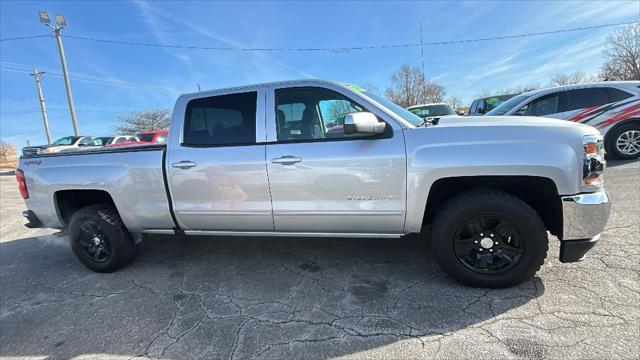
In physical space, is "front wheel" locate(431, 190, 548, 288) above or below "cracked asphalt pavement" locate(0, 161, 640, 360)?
above

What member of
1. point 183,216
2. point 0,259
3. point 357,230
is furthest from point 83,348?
point 0,259

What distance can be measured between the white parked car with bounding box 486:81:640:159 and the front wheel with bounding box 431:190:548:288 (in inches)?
235

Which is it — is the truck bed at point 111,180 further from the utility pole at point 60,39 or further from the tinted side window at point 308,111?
the utility pole at point 60,39

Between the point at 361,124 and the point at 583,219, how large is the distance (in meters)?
1.80

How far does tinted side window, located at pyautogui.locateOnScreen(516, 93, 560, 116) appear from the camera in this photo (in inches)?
285

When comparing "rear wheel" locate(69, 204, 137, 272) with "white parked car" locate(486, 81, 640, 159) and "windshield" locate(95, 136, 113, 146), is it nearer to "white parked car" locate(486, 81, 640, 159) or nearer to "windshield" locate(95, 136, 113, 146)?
A: "white parked car" locate(486, 81, 640, 159)

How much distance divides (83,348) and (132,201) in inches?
55.8

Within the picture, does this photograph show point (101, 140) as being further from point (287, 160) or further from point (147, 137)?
point (287, 160)

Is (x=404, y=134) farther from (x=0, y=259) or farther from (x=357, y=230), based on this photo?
(x=0, y=259)

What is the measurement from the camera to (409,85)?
1806 inches

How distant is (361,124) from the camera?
2473 mm

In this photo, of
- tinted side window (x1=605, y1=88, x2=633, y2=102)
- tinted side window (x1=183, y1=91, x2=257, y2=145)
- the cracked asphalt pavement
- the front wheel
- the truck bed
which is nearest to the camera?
the cracked asphalt pavement

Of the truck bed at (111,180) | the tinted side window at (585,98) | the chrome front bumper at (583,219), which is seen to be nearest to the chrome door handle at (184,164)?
the truck bed at (111,180)

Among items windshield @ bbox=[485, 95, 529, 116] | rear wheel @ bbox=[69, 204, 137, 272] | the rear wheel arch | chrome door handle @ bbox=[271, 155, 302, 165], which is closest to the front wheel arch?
windshield @ bbox=[485, 95, 529, 116]
